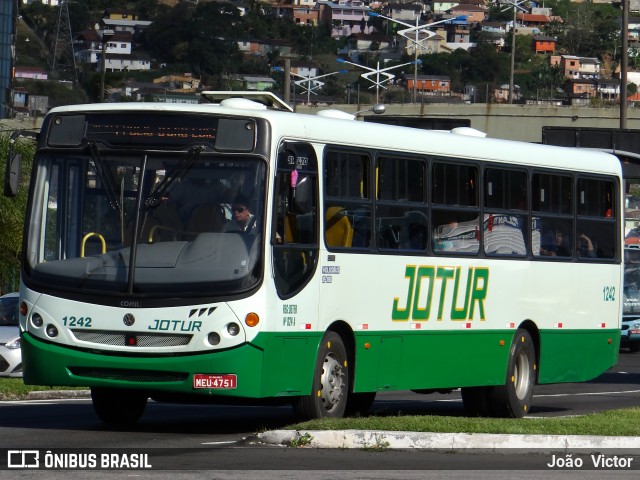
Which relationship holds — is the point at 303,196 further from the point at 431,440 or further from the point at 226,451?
the point at 226,451

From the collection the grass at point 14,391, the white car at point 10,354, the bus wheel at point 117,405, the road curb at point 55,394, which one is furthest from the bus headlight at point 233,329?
the white car at point 10,354

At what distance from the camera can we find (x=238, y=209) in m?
14.3

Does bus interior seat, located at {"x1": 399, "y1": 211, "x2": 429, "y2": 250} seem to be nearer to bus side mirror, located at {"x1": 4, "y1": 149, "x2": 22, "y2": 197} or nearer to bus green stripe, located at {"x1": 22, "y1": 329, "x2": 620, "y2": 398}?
bus green stripe, located at {"x1": 22, "y1": 329, "x2": 620, "y2": 398}

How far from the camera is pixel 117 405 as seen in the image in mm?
16031

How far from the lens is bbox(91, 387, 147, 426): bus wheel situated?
1590cm

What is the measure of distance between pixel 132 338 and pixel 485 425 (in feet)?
10.8

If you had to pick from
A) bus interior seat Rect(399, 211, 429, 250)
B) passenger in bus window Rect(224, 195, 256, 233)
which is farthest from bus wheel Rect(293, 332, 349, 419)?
bus interior seat Rect(399, 211, 429, 250)

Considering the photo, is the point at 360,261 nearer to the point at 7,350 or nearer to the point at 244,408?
the point at 244,408

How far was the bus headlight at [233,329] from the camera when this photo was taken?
46.2 feet

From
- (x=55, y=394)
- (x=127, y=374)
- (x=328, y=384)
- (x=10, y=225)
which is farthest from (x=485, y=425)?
(x=10, y=225)

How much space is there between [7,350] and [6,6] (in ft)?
350

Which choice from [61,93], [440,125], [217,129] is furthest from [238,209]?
[61,93]

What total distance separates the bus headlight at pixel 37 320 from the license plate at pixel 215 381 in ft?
5.20

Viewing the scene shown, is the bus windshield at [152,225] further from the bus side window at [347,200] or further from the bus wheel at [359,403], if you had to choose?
the bus wheel at [359,403]
